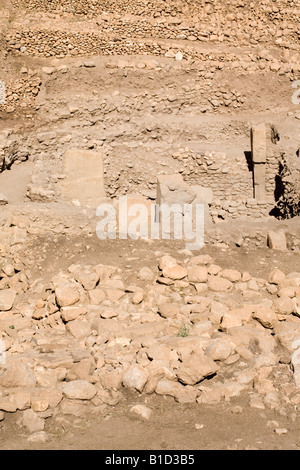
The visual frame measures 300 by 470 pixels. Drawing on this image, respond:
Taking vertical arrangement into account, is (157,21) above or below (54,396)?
above

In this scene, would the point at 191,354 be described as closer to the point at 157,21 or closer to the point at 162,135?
the point at 162,135

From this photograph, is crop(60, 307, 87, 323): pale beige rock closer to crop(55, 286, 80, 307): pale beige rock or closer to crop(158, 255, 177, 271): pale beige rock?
crop(55, 286, 80, 307): pale beige rock

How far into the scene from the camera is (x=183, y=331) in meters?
6.48

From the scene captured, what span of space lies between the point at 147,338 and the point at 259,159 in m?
7.35

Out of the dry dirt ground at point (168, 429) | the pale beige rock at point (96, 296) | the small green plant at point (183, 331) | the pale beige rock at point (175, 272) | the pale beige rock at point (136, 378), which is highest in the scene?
the pale beige rock at point (175, 272)

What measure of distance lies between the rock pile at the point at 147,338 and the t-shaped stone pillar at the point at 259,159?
5.19 metres

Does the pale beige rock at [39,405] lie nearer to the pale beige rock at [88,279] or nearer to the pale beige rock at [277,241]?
the pale beige rock at [88,279]

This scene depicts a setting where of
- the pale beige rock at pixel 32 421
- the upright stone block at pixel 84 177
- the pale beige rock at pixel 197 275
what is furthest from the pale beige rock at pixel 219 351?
the upright stone block at pixel 84 177

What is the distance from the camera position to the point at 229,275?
301 inches

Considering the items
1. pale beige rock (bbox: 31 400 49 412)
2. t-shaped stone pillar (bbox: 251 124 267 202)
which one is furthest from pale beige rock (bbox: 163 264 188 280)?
t-shaped stone pillar (bbox: 251 124 267 202)

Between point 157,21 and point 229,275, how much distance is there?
1043cm

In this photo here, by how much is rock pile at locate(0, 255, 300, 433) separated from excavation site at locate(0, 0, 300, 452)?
21mm

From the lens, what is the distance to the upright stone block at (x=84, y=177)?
11.7 metres

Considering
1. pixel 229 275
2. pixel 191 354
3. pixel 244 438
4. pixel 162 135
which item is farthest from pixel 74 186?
pixel 244 438
